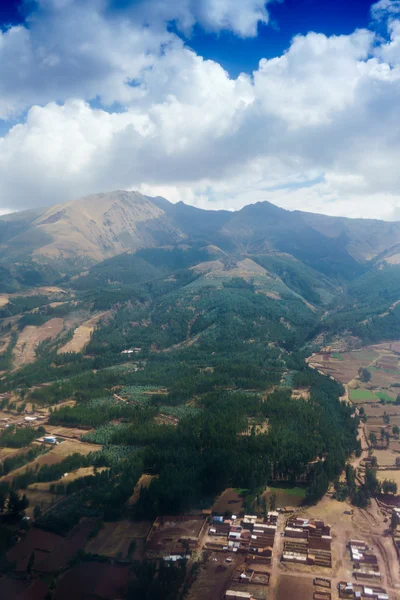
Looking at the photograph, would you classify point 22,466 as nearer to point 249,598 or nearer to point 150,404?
point 150,404

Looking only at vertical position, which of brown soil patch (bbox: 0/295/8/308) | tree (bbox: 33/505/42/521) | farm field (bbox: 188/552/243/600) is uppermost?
brown soil patch (bbox: 0/295/8/308)

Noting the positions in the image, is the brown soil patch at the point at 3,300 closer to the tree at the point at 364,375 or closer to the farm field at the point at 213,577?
the tree at the point at 364,375

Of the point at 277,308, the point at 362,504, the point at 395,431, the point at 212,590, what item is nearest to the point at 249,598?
the point at 212,590

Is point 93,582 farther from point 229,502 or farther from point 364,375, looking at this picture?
point 364,375

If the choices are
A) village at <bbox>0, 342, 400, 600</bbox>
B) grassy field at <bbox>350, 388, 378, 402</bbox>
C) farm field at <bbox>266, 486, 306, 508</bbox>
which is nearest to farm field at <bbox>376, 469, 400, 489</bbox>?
village at <bbox>0, 342, 400, 600</bbox>

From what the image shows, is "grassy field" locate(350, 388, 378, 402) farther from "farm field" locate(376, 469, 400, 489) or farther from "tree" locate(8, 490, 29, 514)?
"tree" locate(8, 490, 29, 514)

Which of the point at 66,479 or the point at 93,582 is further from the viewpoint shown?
the point at 66,479

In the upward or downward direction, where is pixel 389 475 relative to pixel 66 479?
downward

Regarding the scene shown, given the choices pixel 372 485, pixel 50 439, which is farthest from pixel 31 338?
pixel 372 485

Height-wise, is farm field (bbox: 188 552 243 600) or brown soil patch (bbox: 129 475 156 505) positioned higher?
brown soil patch (bbox: 129 475 156 505)

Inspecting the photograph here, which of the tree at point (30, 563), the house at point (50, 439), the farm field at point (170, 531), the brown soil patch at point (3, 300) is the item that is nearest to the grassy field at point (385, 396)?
the farm field at point (170, 531)

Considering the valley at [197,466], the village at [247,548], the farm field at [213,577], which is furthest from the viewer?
the valley at [197,466]
